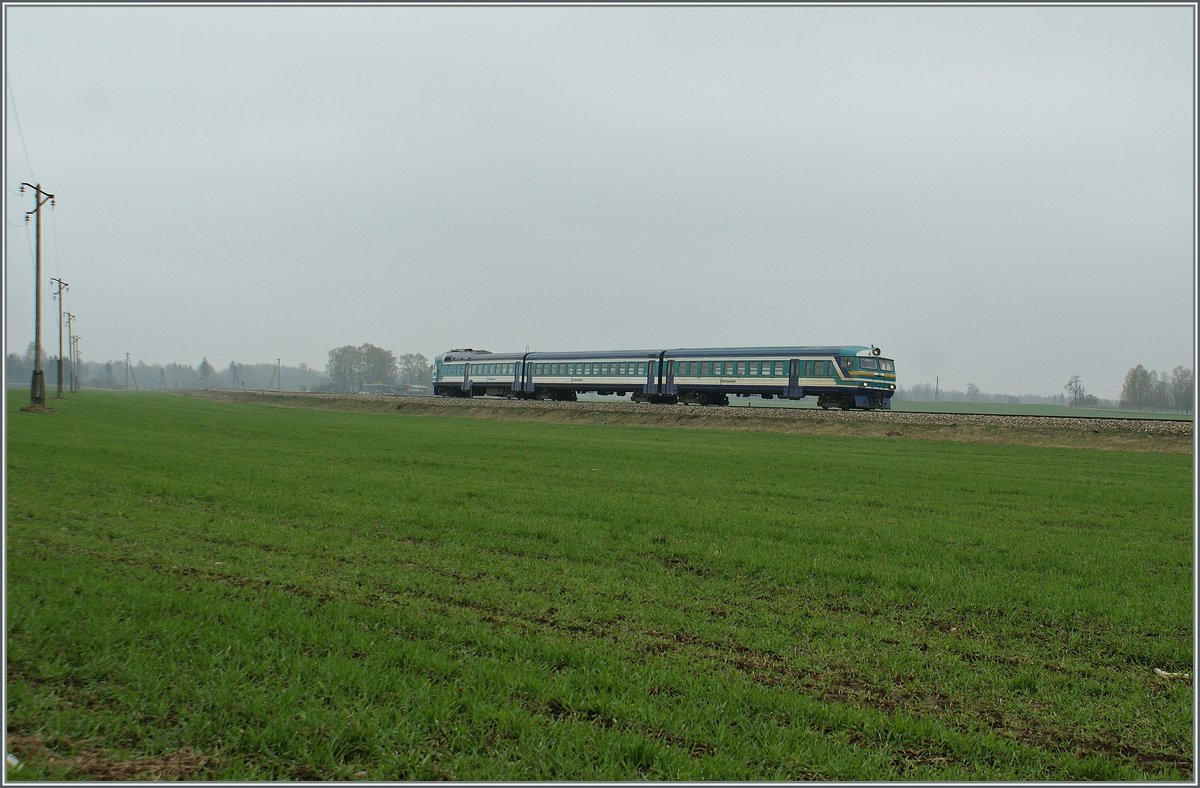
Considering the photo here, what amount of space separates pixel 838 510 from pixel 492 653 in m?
8.56

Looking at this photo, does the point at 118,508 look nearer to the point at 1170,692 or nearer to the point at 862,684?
the point at 862,684

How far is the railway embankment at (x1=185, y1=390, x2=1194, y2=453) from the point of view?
29.6 m

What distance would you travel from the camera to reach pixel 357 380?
176875 mm

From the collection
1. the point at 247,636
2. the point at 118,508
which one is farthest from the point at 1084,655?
the point at 118,508

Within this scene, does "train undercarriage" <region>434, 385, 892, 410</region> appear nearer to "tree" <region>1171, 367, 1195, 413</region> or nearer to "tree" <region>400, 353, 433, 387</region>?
"tree" <region>1171, 367, 1195, 413</region>

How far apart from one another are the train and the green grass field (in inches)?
1068

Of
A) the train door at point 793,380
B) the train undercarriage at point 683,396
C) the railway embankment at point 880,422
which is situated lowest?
the railway embankment at point 880,422

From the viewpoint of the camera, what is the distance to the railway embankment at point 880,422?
29.6m

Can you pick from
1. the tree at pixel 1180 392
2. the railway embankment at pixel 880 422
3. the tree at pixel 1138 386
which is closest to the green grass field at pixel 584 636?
the railway embankment at pixel 880 422

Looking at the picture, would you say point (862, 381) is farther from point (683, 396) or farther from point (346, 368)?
point (346, 368)

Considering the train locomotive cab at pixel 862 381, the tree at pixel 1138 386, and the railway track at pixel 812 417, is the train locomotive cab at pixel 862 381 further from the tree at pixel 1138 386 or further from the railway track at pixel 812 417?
the tree at pixel 1138 386

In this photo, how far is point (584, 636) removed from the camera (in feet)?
21.7

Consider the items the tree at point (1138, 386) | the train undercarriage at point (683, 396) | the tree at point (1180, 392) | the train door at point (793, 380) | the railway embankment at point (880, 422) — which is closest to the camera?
the railway embankment at point (880, 422)

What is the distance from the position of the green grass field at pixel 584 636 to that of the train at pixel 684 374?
27.1 metres
